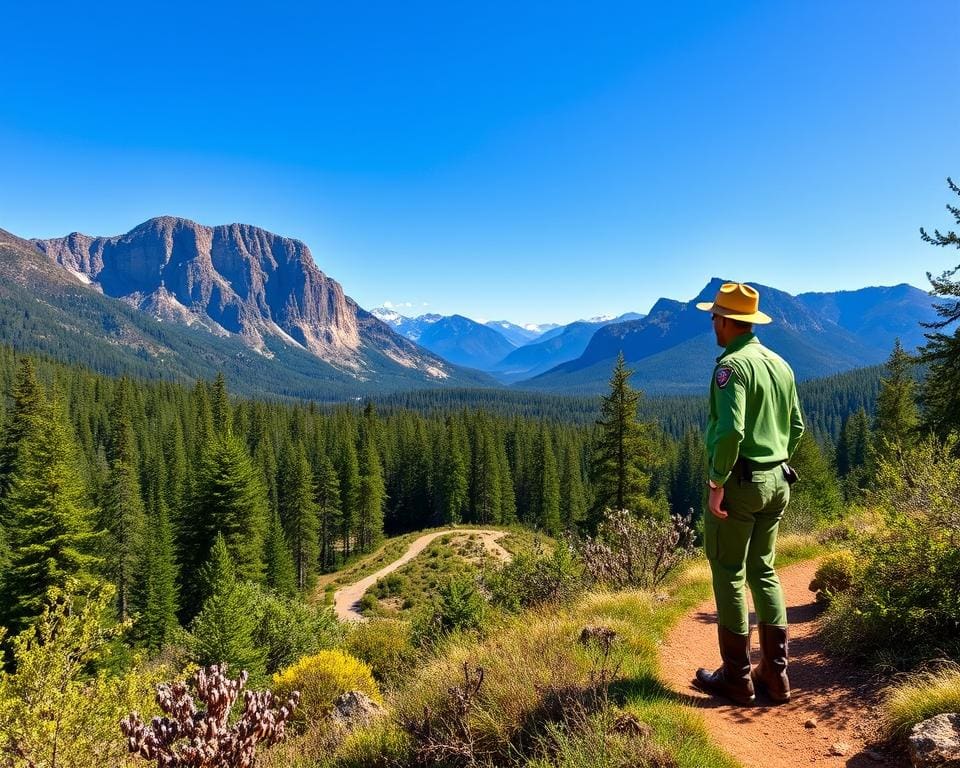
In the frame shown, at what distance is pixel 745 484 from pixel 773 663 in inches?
70.0

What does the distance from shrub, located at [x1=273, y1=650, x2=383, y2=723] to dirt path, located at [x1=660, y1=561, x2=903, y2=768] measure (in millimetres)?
5755

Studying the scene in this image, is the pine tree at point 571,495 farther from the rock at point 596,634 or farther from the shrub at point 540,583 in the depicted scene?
the rock at point 596,634

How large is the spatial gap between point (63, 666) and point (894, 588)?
1055 centimetres

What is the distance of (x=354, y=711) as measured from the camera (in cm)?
662

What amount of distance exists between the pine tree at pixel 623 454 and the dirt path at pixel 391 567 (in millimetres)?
18296

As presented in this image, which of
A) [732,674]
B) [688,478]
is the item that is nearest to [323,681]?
[732,674]

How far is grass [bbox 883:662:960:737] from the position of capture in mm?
Answer: 3703

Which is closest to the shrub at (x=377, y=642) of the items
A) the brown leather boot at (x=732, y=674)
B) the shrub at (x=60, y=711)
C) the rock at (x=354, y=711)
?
the rock at (x=354, y=711)

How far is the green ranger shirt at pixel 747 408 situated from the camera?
3.96m

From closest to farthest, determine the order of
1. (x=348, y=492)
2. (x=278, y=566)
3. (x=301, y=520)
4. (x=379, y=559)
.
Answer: (x=278, y=566), (x=301, y=520), (x=379, y=559), (x=348, y=492)

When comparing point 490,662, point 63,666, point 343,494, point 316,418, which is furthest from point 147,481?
point 490,662

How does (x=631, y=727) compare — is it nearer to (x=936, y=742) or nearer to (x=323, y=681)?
(x=936, y=742)

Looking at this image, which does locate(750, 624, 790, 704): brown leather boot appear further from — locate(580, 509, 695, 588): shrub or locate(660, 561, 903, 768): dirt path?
locate(580, 509, 695, 588): shrub

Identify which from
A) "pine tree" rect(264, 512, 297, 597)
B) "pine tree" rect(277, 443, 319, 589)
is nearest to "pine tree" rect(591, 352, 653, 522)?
"pine tree" rect(264, 512, 297, 597)
